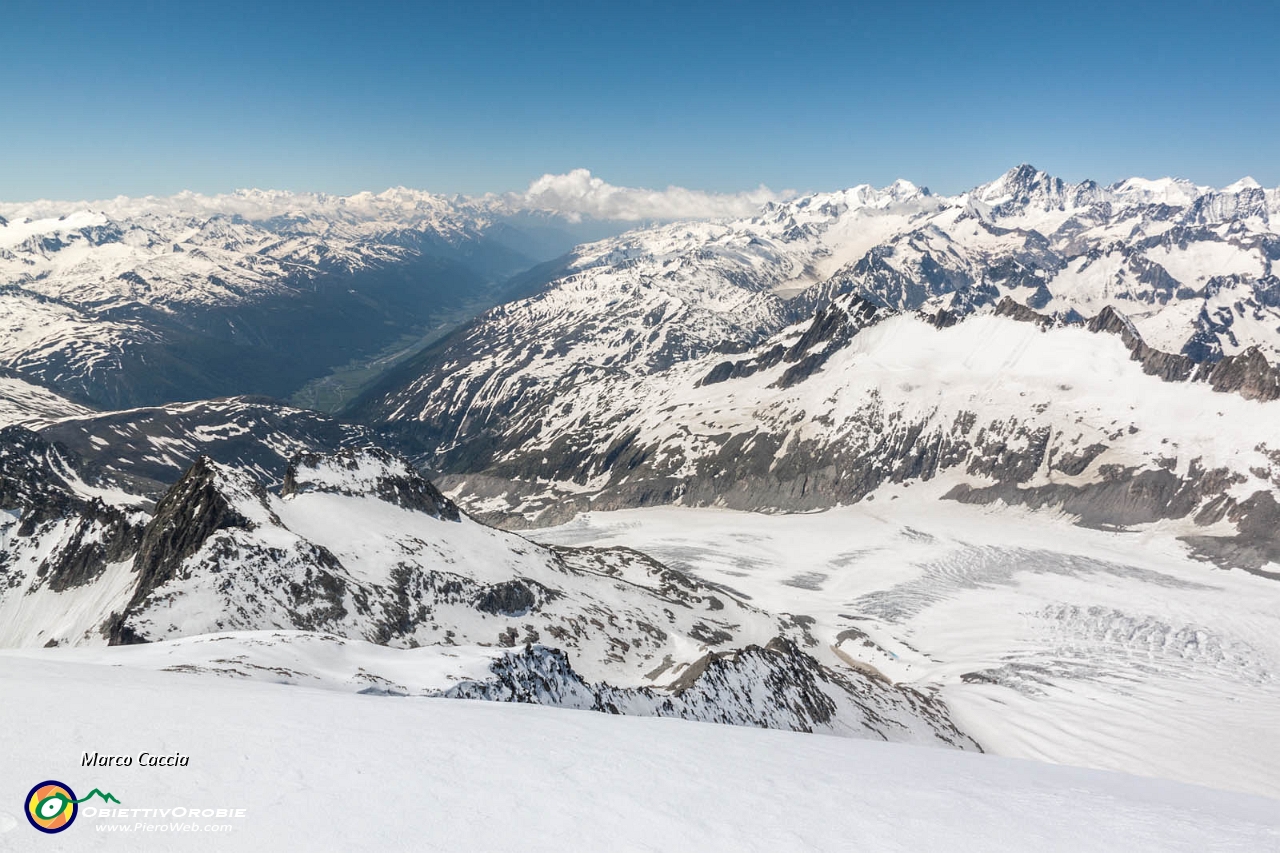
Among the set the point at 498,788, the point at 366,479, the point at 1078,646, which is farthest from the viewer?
the point at 1078,646

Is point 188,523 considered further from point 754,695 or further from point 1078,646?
point 1078,646

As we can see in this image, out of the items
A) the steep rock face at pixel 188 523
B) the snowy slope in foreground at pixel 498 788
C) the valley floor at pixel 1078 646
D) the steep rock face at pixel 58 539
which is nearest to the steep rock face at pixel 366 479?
the steep rock face at pixel 188 523

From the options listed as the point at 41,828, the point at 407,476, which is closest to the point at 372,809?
the point at 41,828

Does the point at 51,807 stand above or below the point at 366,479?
above

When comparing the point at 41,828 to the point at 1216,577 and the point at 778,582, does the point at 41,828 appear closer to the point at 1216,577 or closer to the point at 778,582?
the point at 778,582

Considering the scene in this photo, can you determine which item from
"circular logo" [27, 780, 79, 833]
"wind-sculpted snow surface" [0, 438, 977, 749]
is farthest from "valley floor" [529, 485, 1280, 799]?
"circular logo" [27, 780, 79, 833]

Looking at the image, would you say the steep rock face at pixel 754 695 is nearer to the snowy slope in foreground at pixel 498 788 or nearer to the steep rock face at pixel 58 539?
the snowy slope in foreground at pixel 498 788

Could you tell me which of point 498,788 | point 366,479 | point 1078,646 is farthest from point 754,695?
point 1078,646
